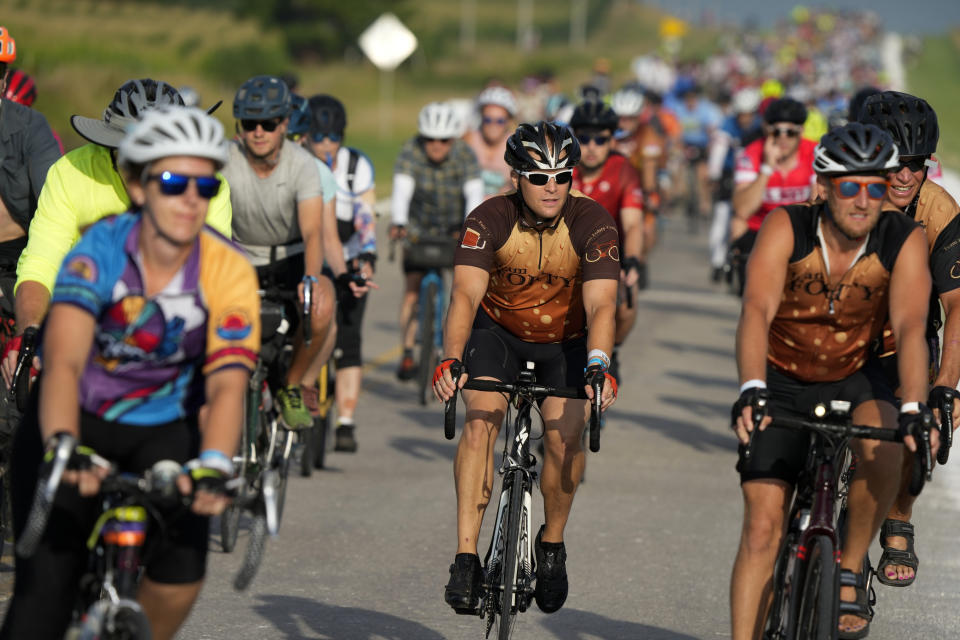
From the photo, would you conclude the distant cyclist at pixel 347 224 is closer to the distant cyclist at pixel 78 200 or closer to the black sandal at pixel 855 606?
the distant cyclist at pixel 78 200

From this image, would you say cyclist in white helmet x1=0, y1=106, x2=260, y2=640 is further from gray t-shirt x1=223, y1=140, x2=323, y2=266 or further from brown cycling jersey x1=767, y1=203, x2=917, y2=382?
gray t-shirt x1=223, y1=140, x2=323, y2=266

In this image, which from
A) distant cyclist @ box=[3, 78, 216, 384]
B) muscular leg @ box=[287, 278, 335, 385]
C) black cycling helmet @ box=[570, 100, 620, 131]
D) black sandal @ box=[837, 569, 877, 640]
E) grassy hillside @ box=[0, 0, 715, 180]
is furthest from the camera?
grassy hillside @ box=[0, 0, 715, 180]

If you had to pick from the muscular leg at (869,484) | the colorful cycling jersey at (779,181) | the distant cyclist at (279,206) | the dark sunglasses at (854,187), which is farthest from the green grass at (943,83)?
the dark sunglasses at (854,187)

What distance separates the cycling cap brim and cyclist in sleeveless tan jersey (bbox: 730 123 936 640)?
103 inches

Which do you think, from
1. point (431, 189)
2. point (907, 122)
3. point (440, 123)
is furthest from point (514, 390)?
point (431, 189)

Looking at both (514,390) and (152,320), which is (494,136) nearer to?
(514,390)

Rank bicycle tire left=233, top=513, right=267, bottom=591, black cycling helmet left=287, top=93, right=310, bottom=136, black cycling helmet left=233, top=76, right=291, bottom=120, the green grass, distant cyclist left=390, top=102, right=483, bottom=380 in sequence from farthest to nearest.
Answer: the green grass
distant cyclist left=390, top=102, right=483, bottom=380
black cycling helmet left=287, top=93, right=310, bottom=136
black cycling helmet left=233, top=76, right=291, bottom=120
bicycle tire left=233, top=513, right=267, bottom=591

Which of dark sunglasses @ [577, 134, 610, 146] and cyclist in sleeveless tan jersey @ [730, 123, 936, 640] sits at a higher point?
dark sunglasses @ [577, 134, 610, 146]

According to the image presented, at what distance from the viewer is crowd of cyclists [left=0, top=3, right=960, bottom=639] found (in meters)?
4.54

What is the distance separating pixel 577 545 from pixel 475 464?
227 centimetres

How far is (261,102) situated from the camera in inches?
333

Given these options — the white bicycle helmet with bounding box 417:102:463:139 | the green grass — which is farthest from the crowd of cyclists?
the green grass

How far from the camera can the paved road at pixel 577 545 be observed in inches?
279

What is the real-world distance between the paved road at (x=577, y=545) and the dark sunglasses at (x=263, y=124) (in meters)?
2.10
